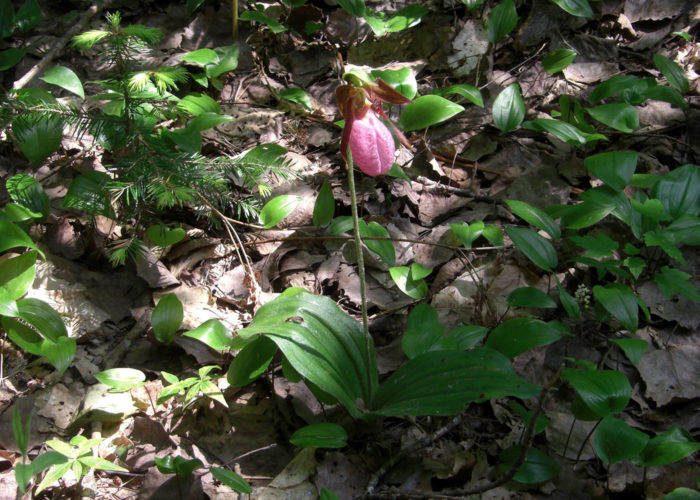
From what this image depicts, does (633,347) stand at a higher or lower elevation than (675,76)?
lower

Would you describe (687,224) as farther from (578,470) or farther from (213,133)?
(213,133)

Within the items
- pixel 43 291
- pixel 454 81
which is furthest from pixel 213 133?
pixel 454 81

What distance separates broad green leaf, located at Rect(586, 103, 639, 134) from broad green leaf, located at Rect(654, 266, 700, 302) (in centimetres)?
99

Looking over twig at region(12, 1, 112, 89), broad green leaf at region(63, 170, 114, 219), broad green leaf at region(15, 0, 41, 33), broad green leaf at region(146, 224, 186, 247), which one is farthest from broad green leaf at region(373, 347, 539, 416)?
broad green leaf at region(15, 0, 41, 33)

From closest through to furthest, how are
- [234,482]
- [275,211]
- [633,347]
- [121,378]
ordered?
[234,482]
[633,347]
[121,378]
[275,211]

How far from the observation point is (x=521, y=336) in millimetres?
1707

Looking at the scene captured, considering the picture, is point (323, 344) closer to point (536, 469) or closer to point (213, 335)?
point (213, 335)

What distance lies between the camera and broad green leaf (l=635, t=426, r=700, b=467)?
4.58 ft

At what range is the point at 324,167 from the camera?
2.86 m

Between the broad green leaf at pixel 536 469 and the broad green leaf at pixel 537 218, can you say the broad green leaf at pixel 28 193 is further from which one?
the broad green leaf at pixel 536 469

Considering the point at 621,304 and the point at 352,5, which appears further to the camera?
the point at 352,5

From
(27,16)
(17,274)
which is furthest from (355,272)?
(27,16)

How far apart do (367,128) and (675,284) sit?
140 cm

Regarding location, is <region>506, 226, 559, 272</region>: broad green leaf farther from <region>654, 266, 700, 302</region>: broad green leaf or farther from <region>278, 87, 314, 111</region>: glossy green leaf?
<region>278, 87, 314, 111</region>: glossy green leaf
